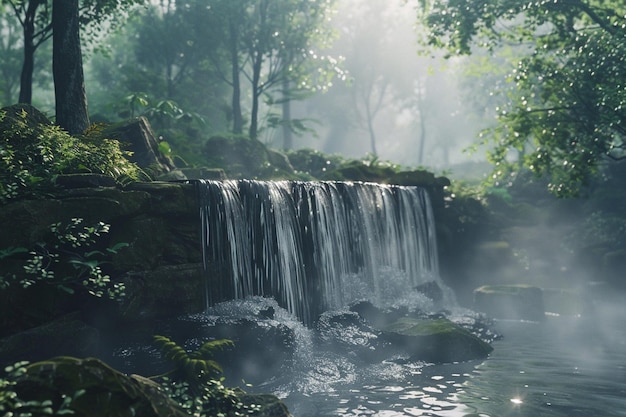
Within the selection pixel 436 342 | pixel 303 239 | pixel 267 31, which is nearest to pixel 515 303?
pixel 436 342

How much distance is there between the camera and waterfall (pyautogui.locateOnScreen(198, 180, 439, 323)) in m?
13.2

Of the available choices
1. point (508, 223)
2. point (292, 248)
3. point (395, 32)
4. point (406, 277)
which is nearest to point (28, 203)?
point (292, 248)

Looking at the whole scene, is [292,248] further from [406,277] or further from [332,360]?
[406,277]

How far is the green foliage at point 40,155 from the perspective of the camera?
1034 cm

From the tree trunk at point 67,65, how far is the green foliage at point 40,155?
1.78 m

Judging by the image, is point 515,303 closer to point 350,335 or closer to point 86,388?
point 350,335

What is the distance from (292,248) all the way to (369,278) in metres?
4.10

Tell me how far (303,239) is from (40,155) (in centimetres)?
674

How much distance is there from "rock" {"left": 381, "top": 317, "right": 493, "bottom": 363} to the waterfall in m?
2.38

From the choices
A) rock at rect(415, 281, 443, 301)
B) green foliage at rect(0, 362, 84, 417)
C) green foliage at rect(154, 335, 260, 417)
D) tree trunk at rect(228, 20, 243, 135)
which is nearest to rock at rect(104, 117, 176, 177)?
green foliage at rect(154, 335, 260, 417)

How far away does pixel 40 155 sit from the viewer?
1141cm

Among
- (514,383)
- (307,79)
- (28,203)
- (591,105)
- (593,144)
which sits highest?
(307,79)

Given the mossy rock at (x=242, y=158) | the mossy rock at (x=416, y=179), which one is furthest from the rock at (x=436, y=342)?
the mossy rock at (x=242, y=158)

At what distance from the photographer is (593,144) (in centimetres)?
1853
